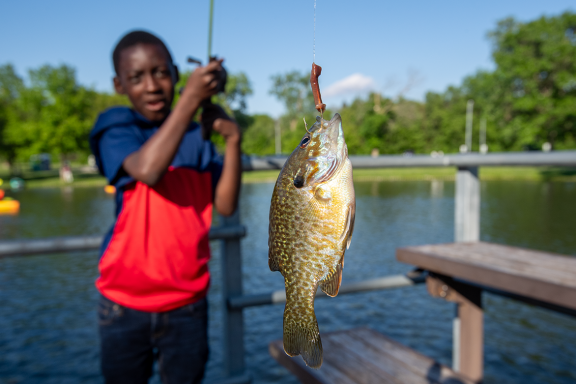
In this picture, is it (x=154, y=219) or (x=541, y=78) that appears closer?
(x=154, y=219)

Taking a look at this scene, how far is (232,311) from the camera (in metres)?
2.82

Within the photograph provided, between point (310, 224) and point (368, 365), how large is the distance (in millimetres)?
1669

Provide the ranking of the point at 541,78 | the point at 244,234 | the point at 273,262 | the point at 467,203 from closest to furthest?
1. the point at 273,262
2. the point at 244,234
3. the point at 467,203
4. the point at 541,78

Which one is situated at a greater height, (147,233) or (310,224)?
(310,224)

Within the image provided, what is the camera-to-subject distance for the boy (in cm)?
202

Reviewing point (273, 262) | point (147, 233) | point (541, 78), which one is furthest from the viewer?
point (541, 78)

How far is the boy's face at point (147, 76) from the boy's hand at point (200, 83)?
365 mm

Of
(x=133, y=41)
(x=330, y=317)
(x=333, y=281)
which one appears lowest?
(x=330, y=317)

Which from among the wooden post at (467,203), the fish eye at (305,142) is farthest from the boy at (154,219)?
the wooden post at (467,203)

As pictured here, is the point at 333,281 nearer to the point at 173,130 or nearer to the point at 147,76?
the point at 173,130

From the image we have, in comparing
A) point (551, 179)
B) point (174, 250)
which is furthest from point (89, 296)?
point (551, 179)

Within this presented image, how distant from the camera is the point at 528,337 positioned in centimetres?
652

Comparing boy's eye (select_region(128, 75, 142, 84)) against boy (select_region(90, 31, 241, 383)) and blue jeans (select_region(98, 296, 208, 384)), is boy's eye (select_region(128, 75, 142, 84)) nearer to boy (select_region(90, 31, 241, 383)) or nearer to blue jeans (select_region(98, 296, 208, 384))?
boy (select_region(90, 31, 241, 383))

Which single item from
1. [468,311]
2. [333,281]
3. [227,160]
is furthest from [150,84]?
[468,311]
